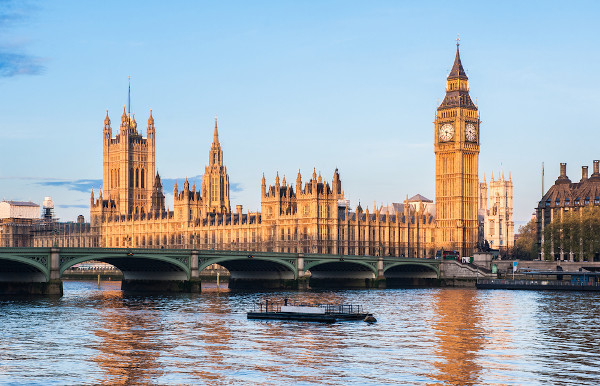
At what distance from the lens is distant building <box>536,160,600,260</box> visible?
166875 millimetres

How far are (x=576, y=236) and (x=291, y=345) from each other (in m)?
97.5

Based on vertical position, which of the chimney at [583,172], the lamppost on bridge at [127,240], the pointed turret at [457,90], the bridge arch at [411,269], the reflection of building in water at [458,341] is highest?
the pointed turret at [457,90]

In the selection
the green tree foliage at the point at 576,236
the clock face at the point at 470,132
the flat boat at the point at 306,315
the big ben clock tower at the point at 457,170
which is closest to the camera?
the flat boat at the point at 306,315

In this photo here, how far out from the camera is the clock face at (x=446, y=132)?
160125 millimetres

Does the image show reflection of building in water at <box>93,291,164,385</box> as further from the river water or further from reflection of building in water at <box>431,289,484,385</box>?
reflection of building in water at <box>431,289,484,385</box>

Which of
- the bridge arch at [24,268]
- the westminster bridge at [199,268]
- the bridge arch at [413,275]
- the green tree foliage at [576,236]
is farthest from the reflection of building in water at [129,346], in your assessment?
the green tree foliage at [576,236]

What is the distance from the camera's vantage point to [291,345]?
53.6 meters

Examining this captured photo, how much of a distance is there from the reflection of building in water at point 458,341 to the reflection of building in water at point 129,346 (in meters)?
13.7

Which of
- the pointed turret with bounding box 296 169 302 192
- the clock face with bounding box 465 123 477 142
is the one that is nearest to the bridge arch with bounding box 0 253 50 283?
the pointed turret with bounding box 296 169 302 192

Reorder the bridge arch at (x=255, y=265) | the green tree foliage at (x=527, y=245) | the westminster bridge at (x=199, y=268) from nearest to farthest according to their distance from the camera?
the westminster bridge at (x=199, y=268) → the bridge arch at (x=255, y=265) → the green tree foliage at (x=527, y=245)

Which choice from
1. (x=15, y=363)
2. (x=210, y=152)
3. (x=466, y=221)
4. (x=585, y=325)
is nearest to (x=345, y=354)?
(x=15, y=363)

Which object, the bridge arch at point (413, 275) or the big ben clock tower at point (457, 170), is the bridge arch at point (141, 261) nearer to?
the bridge arch at point (413, 275)

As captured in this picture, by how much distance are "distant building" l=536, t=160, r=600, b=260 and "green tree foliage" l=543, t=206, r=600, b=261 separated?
12200 millimetres

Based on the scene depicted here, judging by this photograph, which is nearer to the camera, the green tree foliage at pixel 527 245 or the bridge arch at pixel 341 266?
the bridge arch at pixel 341 266
